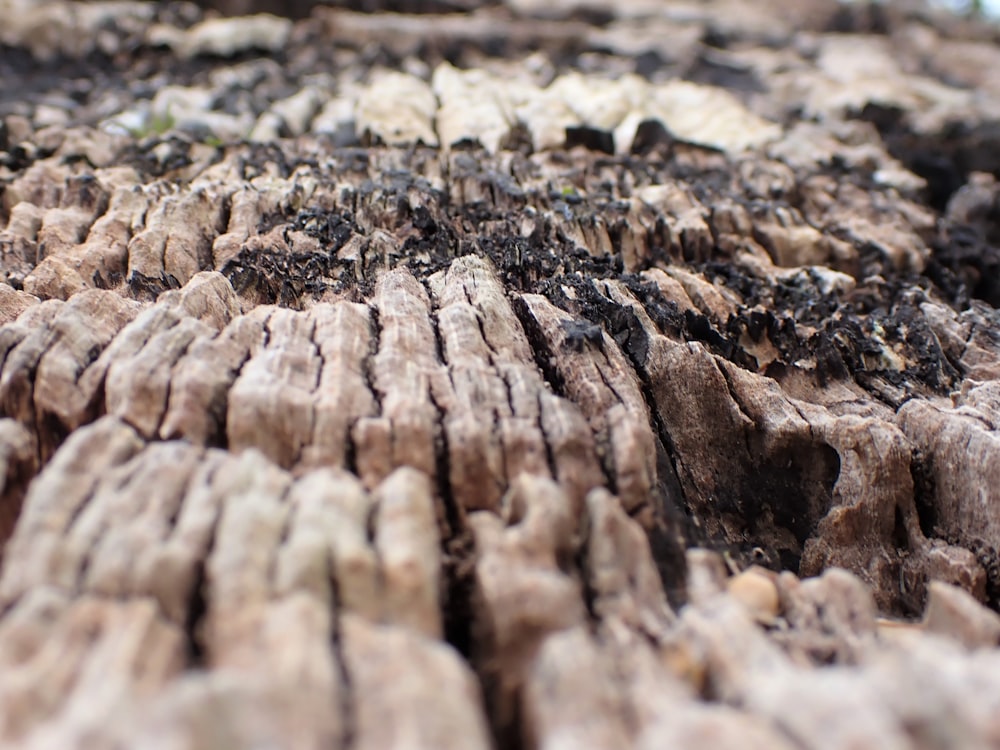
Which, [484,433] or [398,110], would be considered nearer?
[484,433]

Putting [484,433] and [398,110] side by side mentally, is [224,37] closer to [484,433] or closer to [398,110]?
[398,110]

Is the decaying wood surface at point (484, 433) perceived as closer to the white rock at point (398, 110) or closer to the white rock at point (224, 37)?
the white rock at point (398, 110)

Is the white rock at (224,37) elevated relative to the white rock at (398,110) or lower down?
elevated

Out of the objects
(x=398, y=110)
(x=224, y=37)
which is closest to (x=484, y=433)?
(x=398, y=110)

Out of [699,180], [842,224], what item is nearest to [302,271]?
[699,180]

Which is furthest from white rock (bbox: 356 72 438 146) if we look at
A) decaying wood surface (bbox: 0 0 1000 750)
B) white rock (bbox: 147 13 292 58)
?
white rock (bbox: 147 13 292 58)

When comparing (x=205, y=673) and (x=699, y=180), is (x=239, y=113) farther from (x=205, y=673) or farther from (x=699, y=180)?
(x=205, y=673)

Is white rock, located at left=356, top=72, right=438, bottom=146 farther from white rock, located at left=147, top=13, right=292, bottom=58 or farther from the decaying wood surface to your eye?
white rock, located at left=147, top=13, right=292, bottom=58

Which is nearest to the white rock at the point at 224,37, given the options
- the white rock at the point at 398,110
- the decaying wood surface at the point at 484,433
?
the white rock at the point at 398,110
